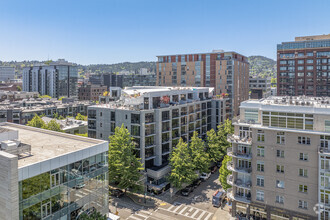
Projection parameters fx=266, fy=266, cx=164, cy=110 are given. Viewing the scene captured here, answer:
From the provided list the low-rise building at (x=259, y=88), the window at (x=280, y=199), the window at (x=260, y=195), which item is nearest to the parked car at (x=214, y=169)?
the window at (x=260, y=195)

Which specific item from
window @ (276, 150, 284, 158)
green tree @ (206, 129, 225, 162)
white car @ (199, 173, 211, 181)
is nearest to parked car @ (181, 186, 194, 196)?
white car @ (199, 173, 211, 181)

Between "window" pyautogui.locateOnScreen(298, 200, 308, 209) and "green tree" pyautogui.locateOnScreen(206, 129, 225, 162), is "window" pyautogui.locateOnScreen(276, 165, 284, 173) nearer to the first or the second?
"window" pyautogui.locateOnScreen(298, 200, 308, 209)

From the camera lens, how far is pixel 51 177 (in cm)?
2822

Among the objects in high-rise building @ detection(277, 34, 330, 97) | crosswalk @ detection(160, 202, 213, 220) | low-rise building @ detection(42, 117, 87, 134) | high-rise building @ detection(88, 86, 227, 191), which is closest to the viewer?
crosswalk @ detection(160, 202, 213, 220)

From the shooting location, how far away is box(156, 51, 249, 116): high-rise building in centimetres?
11488

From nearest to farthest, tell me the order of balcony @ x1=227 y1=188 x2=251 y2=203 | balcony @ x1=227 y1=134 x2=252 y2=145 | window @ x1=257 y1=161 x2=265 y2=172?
1. window @ x1=257 y1=161 x2=265 y2=172
2. balcony @ x1=227 y1=188 x2=251 y2=203
3. balcony @ x1=227 y1=134 x2=252 y2=145

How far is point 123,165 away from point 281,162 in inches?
1162

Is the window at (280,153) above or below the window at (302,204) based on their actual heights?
above

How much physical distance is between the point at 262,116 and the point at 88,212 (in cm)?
3040

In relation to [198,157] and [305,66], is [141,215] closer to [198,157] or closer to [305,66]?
[198,157]

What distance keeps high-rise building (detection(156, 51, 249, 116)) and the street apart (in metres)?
64.4

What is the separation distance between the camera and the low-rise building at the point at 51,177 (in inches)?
992

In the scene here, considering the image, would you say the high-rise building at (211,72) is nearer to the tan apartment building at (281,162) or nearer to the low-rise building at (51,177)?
the tan apartment building at (281,162)

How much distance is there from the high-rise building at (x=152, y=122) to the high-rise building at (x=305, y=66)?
65.9 metres
